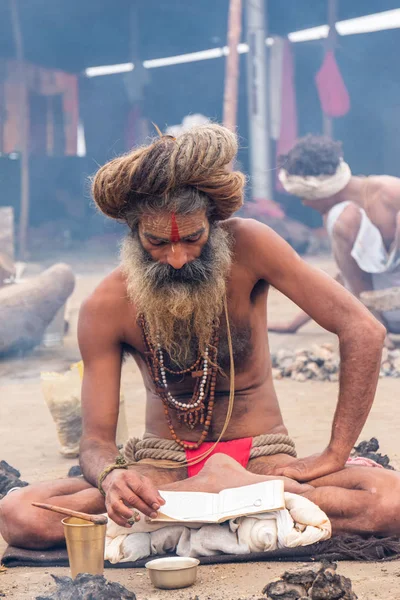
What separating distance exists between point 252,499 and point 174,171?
1.21m

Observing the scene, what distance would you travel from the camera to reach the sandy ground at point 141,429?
2902mm

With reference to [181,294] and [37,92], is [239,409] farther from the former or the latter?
[37,92]

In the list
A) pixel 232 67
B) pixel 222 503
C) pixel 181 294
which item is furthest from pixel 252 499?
pixel 232 67

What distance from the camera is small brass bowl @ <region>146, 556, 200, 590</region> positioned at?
288 centimetres

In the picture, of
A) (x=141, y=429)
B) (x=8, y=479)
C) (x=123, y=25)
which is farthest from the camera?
(x=123, y=25)

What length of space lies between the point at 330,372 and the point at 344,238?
142 centimetres

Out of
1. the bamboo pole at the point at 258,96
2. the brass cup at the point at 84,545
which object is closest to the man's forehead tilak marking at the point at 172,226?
the brass cup at the point at 84,545

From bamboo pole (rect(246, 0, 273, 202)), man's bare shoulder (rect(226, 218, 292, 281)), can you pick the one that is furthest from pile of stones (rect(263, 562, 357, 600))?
bamboo pole (rect(246, 0, 273, 202))

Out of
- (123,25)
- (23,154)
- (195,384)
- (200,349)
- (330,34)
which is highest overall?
(123,25)

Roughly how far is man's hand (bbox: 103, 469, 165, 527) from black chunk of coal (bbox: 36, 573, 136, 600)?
33cm

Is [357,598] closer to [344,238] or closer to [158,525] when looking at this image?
[158,525]

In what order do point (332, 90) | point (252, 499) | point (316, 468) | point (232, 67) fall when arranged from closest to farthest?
point (252, 499) → point (316, 468) → point (232, 67) → point (332, 90)

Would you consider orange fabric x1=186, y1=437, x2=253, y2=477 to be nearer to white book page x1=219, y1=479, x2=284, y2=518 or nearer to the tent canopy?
white book page x1=219, y1=479, x2=284, y2=518

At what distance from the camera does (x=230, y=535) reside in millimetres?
3207
